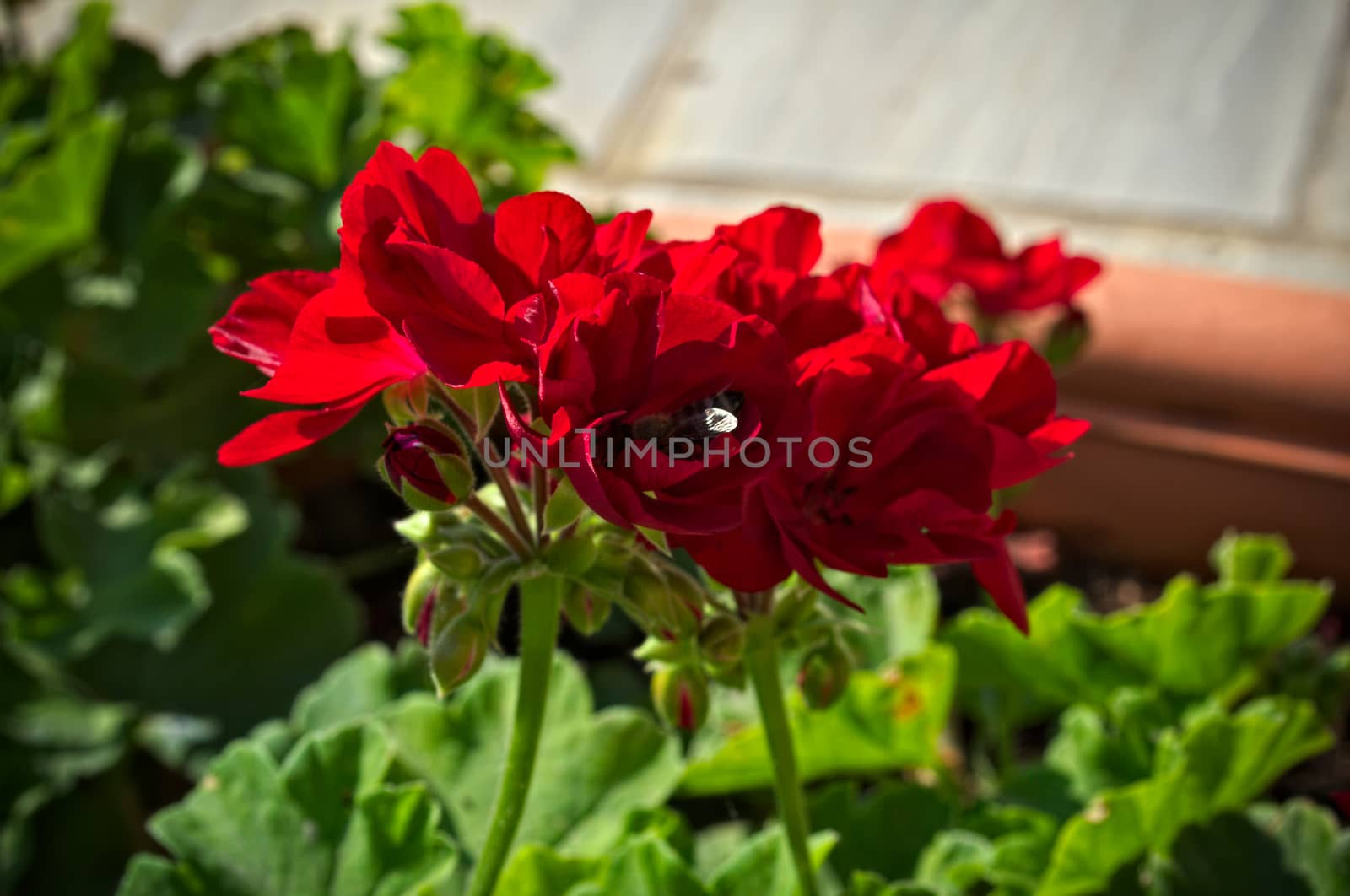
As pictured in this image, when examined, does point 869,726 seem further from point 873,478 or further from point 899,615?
point 873,478

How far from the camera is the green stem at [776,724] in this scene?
0.57 meters

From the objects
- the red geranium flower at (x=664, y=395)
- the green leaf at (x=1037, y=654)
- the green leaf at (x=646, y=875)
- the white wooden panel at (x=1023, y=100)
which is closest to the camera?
the red geranium flower at (x=664, y=395)

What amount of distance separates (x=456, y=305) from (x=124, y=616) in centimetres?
73

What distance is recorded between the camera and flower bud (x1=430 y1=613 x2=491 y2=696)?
20.3 inches

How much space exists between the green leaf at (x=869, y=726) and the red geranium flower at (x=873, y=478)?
1.24 ft

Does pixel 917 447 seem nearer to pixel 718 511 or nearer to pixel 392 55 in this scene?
pixel 718 511

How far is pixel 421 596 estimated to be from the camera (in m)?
Answer: 0.56

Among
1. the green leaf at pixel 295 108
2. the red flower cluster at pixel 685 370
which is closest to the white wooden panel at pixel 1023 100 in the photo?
the green leaf at pixel 295 108

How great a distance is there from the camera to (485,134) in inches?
52.0

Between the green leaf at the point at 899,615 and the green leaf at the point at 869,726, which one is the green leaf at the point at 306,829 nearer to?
the green leaf at the point at 869,726

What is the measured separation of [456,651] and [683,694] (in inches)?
5.0

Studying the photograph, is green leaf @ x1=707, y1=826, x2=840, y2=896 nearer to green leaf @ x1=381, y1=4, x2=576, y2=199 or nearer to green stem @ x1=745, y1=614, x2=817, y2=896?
green stem @ x1=745, y1=614, x2=817, y2=896

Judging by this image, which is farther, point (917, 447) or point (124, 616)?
point (124, 616)

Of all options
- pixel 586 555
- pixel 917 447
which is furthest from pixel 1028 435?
pixel 586 555
